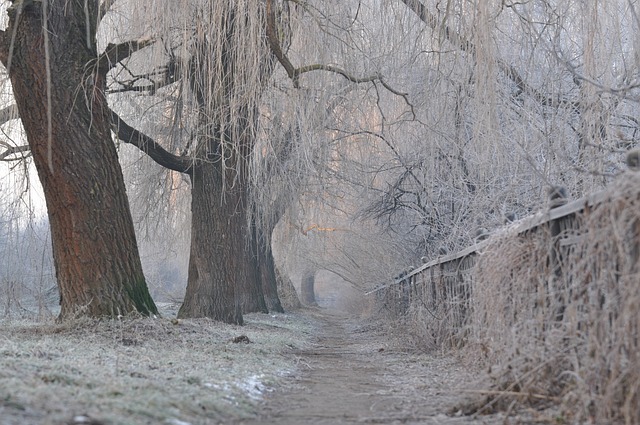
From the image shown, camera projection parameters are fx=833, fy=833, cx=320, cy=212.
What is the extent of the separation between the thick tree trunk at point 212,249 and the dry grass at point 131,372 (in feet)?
8.73

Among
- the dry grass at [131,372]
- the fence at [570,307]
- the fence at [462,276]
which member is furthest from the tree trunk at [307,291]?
the fence at [570,307]

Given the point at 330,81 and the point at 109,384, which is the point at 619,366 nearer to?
the point at 109,384

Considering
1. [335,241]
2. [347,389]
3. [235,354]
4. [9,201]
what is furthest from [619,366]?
[335,241]

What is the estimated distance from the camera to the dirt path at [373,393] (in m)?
4.28

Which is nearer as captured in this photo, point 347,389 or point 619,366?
point 619,366

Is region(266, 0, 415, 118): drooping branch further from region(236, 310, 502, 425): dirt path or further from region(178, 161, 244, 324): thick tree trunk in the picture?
region(236, 310, 502, 425): dirt path

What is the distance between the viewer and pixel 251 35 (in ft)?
27.1

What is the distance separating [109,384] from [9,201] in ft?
23.3

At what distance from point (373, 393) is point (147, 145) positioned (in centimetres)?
578

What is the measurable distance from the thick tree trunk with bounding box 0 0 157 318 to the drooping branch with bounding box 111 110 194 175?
1.71 m

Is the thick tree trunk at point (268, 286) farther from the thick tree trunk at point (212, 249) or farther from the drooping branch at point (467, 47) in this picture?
the drooping branch at point (467, 47)

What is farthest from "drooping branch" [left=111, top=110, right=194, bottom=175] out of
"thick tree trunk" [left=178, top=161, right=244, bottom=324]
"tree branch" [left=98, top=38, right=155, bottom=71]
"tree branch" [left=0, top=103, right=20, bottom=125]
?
"tree branch" [left=98, top=38, right=155, bottom=71]

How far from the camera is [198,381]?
16.2 ft

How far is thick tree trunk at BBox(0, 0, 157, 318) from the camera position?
25.6 ft
